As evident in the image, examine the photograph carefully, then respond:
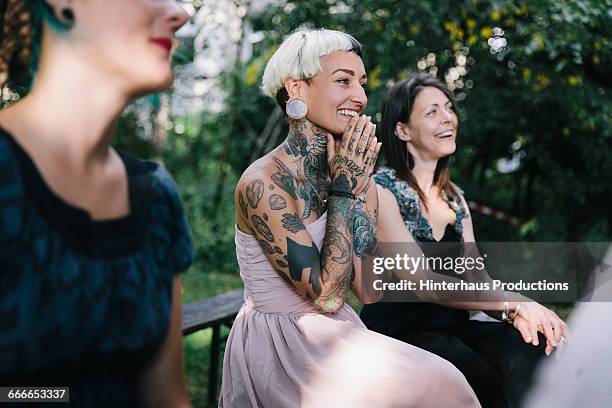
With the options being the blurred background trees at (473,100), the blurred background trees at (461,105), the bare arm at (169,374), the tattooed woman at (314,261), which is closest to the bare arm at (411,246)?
the tattooed woman at (314,261)

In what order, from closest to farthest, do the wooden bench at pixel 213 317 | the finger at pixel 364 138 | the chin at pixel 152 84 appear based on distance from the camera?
the chin at pixel 152 84, the finger at pixel 364 138, the wooden bench at pixel 213 317

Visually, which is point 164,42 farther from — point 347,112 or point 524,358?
point 524,358

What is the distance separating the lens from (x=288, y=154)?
91.7 inches

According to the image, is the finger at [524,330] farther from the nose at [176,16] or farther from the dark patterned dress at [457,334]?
the nose at [176,16]

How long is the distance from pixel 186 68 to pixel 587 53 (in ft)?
23.0

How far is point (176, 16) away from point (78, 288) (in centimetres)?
53

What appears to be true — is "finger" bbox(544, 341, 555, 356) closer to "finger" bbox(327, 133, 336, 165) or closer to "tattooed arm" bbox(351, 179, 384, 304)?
"tattooed arm" bbox(351, 179, 384, 304)

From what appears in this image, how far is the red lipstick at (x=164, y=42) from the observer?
3.59ft

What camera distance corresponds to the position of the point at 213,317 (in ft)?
12.3

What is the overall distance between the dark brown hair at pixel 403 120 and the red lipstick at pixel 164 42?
6.94ft

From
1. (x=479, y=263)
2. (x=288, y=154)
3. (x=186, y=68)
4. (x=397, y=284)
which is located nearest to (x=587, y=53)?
(x=479, y=263)

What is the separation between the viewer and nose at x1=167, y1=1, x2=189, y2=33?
1.12m

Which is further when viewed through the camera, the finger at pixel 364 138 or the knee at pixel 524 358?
the knee at pixel 524 358

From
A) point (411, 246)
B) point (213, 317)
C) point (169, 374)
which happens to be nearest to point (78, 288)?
point (169, 374)
